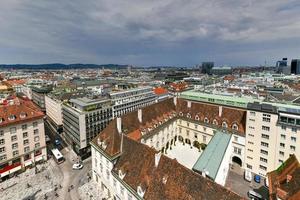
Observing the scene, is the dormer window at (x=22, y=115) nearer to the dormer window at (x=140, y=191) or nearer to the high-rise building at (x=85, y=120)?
the high-rise building at (x=85, y=120)

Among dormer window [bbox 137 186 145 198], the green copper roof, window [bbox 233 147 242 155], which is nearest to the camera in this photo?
dormer window [bbox 137 186 145 198]

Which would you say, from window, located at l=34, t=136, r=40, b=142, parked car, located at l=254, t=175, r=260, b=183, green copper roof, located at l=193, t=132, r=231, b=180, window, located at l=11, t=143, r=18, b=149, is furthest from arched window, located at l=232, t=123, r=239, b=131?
window, located at l=11, t=143, r=18, b=149

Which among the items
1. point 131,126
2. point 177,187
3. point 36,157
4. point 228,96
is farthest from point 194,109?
point 36,157

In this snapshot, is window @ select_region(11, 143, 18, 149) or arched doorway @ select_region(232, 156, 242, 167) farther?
arched doorway @ select_region(232, 156, 242, 167)

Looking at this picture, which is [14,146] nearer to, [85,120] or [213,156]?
[85,120]

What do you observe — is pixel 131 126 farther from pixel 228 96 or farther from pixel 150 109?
pixel 228 96

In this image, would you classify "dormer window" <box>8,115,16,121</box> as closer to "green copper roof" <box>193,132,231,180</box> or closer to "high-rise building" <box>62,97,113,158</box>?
"high-rise building" <box>62,97,113,158</box>

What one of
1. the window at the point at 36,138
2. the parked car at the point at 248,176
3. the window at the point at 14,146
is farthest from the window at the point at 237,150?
the window at the point at 14,146
